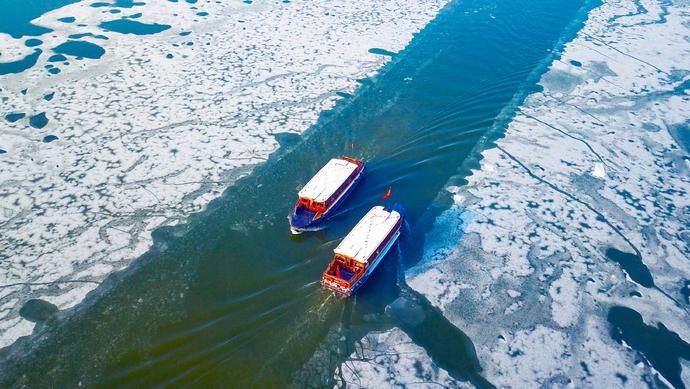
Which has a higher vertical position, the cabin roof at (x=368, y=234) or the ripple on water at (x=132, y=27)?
the cabin roof at (x=368, y=234)

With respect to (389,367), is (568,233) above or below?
above

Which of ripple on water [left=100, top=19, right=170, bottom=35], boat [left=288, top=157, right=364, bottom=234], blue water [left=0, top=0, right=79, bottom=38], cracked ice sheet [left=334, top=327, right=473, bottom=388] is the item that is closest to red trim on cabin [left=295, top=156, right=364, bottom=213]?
boat [left=288, top=157, right=364, bottom=234]

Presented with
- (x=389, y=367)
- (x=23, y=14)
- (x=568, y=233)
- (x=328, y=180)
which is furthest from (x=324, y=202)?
(x=23, y=14)

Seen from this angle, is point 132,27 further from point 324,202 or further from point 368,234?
point 368,234

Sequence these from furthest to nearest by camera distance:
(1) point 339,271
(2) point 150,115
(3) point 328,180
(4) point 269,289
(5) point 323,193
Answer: (2) point 150,115, (3) point 328,180, (5) point 323,193, (1) point 339,271, (4) point 269,289

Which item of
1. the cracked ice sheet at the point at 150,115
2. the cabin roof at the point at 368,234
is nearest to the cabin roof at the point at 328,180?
the cabin roof at the point at 368,234

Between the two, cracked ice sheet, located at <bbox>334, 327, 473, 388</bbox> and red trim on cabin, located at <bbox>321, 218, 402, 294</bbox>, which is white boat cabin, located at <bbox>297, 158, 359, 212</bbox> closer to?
red trim on cabin, located at <bbox>321, 218, 402, 294</bbox>

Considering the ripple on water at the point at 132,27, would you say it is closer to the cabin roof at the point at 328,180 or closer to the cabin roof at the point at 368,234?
the cabin roof at the point at 328,180
